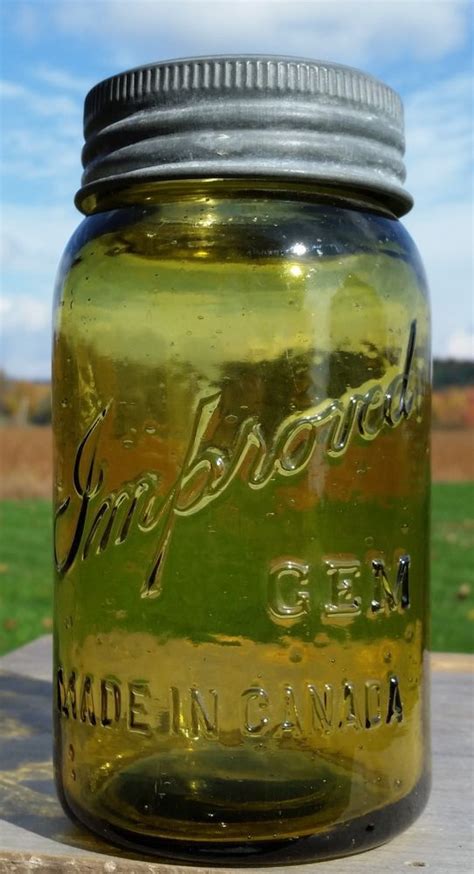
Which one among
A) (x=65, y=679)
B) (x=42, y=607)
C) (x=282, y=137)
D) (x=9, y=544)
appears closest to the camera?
(x=282, y=137)

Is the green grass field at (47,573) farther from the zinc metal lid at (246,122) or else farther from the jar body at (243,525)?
the zinc metal lid at (246,122)

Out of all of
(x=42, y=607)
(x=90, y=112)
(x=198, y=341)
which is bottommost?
(x=42, y=607)

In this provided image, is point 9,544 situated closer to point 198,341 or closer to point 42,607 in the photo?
point 42,607

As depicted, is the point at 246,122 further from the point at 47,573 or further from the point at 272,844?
the point at 47,573

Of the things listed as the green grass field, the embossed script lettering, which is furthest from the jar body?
the green grass field

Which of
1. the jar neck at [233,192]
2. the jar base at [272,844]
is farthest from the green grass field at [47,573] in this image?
the jar neck at [233,192]

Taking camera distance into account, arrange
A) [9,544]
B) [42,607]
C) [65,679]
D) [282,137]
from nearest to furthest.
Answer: [282,137] → [65,679] → [42,607] → [9,544]

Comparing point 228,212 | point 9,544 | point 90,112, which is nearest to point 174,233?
point 228,212

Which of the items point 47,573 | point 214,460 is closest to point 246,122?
point 214,460
